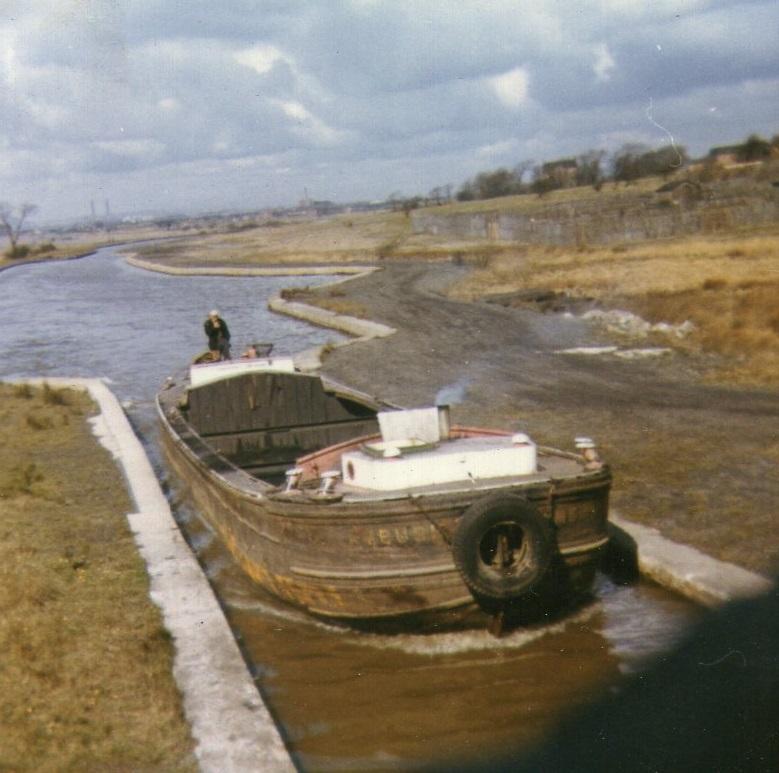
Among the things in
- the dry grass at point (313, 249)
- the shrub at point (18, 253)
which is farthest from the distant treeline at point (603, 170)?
the shrub at point (18, 253)

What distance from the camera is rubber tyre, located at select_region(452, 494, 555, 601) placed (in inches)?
291

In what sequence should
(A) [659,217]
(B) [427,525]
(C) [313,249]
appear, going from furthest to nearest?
1. (C) [313,249]
2. (A) [659,217]
3. (B) [427,525]

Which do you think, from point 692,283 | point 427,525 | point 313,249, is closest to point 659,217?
point 692,283

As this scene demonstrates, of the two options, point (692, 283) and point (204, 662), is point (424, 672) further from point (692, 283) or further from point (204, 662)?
point (692, 283)

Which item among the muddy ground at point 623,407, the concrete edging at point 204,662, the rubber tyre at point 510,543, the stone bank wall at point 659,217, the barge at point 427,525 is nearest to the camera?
the concrete edging at point 204,662

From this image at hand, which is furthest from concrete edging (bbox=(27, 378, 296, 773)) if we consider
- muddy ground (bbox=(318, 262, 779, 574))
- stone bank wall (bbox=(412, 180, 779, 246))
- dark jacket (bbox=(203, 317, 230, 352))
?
stone bank wall (bbox=(412, 180, 779, 246))

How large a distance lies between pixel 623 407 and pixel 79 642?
1100cm

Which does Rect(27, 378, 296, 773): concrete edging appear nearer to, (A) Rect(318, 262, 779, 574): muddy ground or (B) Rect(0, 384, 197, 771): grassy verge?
(B) Rect(0, 384, 197, 771): grassy verge

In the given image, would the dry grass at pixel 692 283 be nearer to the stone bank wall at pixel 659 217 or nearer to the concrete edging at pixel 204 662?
the stone bank wall at pixel 659 217

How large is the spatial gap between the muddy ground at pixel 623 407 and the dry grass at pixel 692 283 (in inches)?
54.3

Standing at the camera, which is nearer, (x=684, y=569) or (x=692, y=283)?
(x=684, y=569)

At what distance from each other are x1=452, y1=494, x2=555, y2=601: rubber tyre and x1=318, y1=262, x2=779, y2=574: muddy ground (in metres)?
2.36

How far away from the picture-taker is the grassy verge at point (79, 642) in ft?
20.0

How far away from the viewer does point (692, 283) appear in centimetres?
3106
